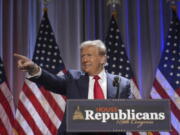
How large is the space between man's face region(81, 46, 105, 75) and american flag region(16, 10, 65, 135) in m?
2.32

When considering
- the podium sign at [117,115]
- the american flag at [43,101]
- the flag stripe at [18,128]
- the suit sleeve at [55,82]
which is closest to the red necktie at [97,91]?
the suit sleeve at [55,82]

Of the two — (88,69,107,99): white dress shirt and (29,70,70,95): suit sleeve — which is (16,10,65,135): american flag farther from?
(88,69,107,99): white dress shirt

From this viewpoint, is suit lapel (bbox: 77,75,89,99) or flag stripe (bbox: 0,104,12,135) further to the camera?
flag stripe (bbox: 0,104,12,135)

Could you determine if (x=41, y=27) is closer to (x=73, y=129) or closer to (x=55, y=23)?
(x=55, y=23)

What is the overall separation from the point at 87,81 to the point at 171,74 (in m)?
2.64

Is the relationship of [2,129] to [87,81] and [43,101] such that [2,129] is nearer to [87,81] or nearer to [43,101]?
[43,101]

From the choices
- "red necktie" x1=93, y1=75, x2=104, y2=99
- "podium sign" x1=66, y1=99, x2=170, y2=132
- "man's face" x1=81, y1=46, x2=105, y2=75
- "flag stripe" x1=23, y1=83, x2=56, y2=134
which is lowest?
"flag stripe" x1=23, y1=83, x2=56, y2=134

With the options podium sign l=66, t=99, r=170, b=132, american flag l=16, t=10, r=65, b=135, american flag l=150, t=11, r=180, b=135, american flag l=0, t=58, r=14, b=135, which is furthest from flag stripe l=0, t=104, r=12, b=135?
podium sign l=66, t=99, r=170, b=132

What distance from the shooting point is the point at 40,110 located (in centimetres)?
439

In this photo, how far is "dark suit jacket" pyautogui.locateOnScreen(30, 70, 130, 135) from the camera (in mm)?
1968

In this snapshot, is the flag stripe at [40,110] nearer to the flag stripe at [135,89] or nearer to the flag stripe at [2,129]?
the flag stripe at [2,129]

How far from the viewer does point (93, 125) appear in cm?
141

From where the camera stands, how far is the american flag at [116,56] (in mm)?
4480

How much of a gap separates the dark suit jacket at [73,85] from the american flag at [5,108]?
2.31m
